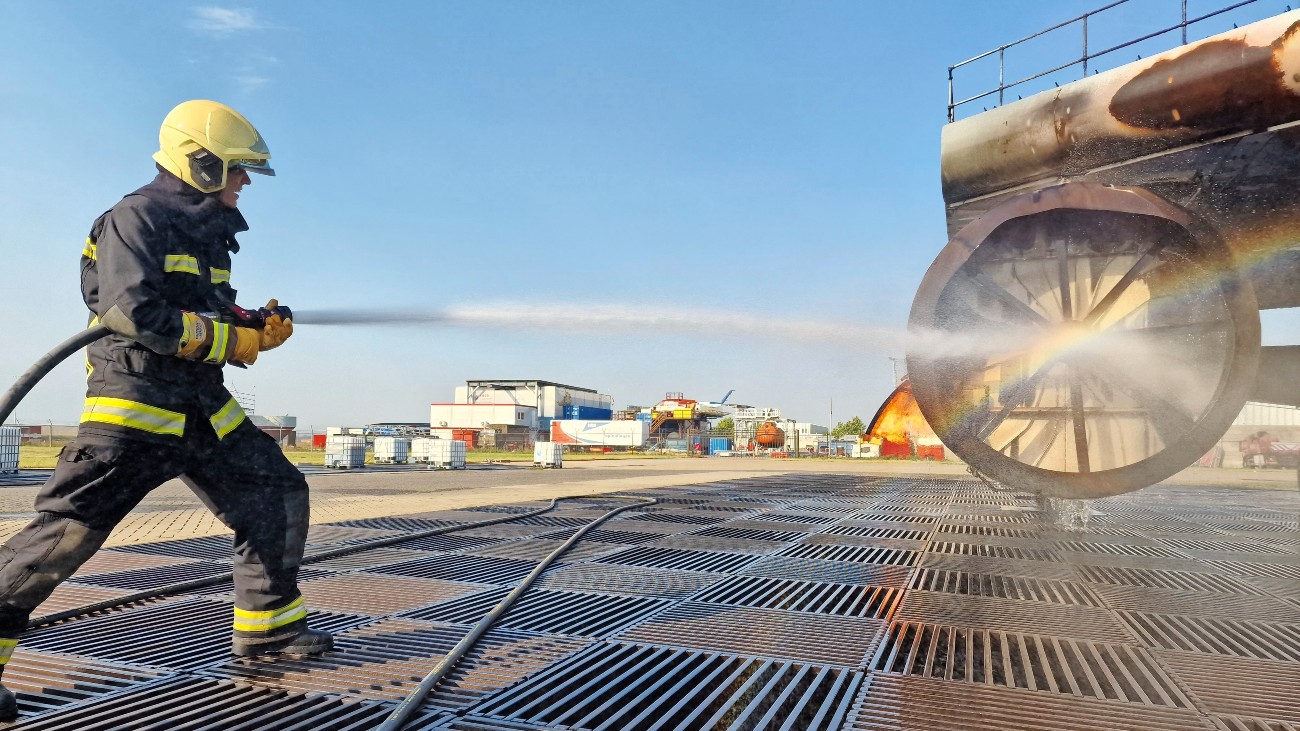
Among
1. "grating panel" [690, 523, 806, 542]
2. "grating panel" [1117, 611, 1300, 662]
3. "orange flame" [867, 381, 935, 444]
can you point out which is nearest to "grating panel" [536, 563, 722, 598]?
"grating panel" [690, 523, 806, 542]

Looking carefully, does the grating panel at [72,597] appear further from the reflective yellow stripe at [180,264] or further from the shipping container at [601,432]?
the shipping container at [601,432]

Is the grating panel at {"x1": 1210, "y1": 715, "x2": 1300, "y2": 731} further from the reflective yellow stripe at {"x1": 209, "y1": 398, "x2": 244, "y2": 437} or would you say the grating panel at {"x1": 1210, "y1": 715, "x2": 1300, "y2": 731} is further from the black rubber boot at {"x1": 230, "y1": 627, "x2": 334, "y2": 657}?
the reflective yellow stripe at {"x1": 209, "y1": 398, "x2": 244, "y2": 437}

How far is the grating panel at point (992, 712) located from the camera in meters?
2.36

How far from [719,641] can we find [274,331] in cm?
215

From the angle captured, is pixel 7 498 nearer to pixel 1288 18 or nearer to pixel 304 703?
pixel 304 703

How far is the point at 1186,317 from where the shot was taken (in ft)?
16.2

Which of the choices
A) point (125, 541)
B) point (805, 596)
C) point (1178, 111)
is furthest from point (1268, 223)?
point (125, 541)

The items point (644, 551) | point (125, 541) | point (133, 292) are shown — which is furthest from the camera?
point (125, 541)

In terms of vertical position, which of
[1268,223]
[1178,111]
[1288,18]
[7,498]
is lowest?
[7,498]

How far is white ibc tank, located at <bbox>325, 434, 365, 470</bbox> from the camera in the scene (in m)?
23.3

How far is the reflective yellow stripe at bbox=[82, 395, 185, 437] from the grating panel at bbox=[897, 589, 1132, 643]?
318 centimetres

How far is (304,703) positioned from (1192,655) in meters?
3.34

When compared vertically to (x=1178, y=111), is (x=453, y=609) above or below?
below

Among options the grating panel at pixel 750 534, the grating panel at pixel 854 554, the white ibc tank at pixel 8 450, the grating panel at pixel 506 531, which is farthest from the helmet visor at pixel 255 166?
the white ibc tank at pixel 8 450
